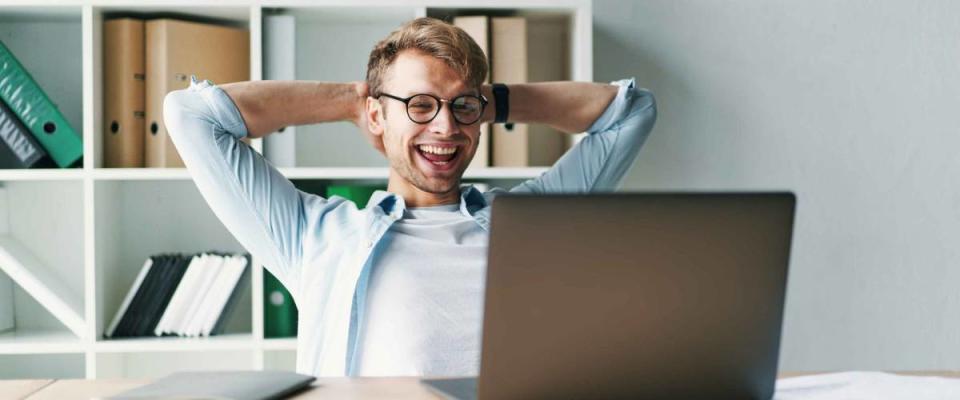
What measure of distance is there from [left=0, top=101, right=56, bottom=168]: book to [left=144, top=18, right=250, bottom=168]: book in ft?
0.84

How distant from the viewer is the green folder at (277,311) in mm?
2398

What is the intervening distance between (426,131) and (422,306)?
0.34 meters

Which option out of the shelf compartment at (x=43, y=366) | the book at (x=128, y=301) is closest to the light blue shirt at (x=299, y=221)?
the book at (x=128, y=301)

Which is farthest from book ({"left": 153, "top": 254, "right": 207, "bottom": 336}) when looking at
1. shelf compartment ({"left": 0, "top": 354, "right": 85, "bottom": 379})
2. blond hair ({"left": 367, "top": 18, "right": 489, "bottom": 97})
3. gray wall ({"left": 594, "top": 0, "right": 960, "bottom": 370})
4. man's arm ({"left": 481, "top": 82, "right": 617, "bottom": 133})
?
gray wall ({"left": 594, "top": 0, "right": 960, "bottom": 370})

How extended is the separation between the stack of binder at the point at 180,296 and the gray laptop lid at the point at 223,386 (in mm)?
1269

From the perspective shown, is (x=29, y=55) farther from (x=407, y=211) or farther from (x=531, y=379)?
(x=531, y=379)

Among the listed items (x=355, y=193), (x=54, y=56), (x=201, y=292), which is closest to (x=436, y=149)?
(x=355, y=193)

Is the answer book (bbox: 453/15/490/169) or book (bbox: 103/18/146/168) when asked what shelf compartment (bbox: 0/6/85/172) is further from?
book (bbox: 453/15/490/169)

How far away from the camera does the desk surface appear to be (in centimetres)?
110

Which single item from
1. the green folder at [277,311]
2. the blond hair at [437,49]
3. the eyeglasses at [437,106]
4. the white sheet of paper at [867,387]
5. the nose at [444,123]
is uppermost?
the blond hair at [437,49]

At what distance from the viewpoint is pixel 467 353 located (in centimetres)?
161

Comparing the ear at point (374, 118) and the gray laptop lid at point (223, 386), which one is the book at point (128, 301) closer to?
the ear at point (374, 118)

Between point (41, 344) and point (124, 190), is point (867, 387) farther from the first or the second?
point (124, 190)

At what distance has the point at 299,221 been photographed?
1.80 m
